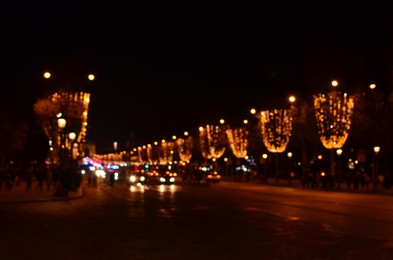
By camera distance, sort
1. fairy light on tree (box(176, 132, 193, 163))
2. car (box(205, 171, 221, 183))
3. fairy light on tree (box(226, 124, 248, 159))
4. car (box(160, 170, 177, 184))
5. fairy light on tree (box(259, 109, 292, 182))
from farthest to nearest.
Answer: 1. fairy light on tree (box(176, 132, 193, 163))
2. fairy light on tree (box(226, 124, 248, 159))
3. car (box(205, 171, 221, 183))
4. car (box(160, 170, 177, 184))
5. fairy light on tree (box(259, 109, 292, 182))

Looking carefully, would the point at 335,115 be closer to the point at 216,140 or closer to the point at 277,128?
the point at 277,128

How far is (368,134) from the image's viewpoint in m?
67.9

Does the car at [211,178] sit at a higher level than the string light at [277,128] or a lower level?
lower

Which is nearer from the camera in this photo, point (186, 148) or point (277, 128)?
point (277, 128)

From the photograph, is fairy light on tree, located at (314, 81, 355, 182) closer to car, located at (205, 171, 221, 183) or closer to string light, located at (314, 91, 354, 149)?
string light, located at (314, 91, 354, 149)

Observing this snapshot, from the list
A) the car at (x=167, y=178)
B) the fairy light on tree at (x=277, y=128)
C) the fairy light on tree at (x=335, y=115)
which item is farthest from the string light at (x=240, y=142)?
the fairy light on tree at (x=335, y=115)

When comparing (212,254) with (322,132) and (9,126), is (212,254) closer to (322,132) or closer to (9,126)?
(322,132)

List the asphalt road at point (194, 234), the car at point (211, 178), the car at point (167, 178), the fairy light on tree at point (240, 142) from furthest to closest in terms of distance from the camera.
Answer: the fairy light on tree at point (240, 142)
the car at point (211, 178)
the car at point (167, 178)
the asphalt road at point (194, 234)

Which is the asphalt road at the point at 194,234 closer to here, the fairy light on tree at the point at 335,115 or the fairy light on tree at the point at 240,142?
the fairy light on tree at the point at 335,115

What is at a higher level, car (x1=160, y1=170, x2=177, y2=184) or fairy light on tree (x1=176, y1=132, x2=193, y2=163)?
fairy light on tree (x1=176, y1=132, x2=193, y2=163)

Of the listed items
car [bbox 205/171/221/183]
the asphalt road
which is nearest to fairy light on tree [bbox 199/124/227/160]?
car [bbox 205/171/221/183]

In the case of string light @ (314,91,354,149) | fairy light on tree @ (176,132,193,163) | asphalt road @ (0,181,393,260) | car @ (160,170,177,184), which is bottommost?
asphalt road @ (0,181,393,260)

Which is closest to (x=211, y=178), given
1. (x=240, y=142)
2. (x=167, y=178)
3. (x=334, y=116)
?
(x=167, y=178)

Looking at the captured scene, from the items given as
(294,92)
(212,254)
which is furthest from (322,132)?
(212,254)
